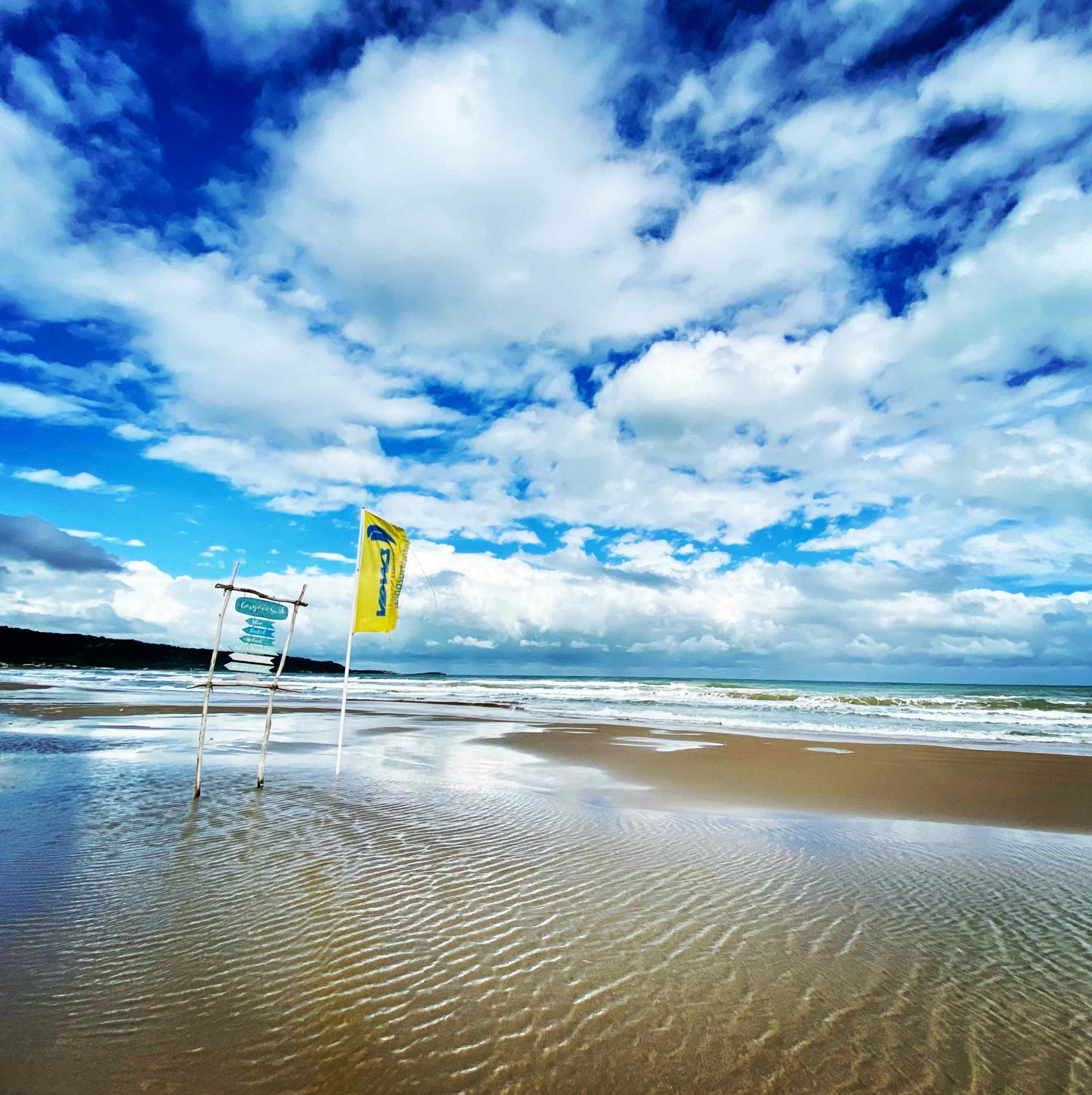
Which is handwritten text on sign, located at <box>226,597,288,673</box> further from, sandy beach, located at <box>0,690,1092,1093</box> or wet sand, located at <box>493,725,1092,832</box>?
wet sand, located at <box>493,725,1092,832</box>

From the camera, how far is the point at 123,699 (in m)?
31.7

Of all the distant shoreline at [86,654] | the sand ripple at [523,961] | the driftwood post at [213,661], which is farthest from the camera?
the distant shoreline at [86,654]

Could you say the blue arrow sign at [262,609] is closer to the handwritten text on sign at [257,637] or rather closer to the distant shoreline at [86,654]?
the handwritten text on sign at [257,637]

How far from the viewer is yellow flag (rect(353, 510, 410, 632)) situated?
11.3m

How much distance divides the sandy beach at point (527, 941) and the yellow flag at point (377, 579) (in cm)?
299

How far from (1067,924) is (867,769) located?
1091 cm

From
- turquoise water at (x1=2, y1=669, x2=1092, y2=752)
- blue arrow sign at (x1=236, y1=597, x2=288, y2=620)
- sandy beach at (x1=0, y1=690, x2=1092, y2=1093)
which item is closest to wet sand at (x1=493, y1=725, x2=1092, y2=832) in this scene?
sandy beach at (x1=0, y1=690, x2=1092, y2=1093)

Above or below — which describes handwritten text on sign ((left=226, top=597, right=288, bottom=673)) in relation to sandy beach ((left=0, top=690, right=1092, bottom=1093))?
above

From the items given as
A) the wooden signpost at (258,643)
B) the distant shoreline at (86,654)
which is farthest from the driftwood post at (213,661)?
the distant shoreline at (86,654)

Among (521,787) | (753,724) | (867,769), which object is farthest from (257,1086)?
(753,724)

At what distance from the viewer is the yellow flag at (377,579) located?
1130 cm

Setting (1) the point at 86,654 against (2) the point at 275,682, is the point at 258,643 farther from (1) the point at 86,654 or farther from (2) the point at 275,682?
(1) the point at 86,654

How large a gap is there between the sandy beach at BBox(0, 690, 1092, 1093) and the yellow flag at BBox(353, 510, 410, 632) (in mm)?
2986

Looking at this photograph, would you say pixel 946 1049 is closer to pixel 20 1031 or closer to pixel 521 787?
pixel 20 1031
